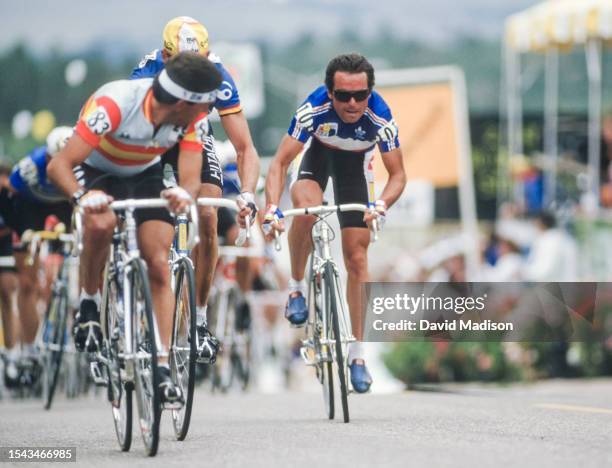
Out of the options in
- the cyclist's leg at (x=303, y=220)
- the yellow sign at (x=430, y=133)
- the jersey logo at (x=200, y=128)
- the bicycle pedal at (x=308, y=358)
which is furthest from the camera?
the yellow sign at (x=430, y=133)

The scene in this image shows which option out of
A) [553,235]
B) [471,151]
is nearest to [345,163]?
[553,235]

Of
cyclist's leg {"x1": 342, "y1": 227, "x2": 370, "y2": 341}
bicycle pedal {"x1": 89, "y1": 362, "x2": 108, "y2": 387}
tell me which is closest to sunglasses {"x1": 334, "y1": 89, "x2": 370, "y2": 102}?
cyclist's leg {"x1": 342, "y1": 227, "x2": 370, "y2": 341}

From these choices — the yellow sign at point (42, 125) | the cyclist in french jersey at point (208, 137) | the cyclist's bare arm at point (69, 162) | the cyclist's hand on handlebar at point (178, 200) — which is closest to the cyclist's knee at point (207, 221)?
the cyclist in french jersey at point (208, 137)

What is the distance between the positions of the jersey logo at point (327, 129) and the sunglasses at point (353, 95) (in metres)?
0.30

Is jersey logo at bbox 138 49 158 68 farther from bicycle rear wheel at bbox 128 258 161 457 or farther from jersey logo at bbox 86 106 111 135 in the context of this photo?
bicycle rear wheel at bbox 128 258 161 457

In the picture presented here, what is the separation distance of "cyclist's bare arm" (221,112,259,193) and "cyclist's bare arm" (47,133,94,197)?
160 centimetres

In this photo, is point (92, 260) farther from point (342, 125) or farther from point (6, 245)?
point (6, 245)

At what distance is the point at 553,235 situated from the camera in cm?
1728

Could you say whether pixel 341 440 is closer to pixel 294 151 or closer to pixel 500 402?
pixel 294 151

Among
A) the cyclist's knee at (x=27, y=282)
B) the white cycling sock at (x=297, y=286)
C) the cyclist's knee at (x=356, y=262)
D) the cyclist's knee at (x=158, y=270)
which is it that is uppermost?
the cyclist's knee at (x=27, y=282)

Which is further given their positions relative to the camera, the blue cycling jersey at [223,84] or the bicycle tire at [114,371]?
the blue cycling jersey at [223,84]

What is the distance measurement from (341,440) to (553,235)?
386 inches

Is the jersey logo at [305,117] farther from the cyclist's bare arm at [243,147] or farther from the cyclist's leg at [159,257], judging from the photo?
the cyclist's leg at [159,257]

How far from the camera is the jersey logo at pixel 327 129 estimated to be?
32.1 feet
